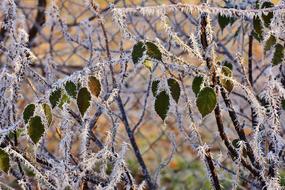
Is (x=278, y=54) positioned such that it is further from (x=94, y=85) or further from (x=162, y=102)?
(x=94, y=85)

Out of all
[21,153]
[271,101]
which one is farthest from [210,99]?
[21,153]

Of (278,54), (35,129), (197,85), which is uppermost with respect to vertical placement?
(278,54)

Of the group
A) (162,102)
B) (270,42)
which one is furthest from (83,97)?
(270,42)

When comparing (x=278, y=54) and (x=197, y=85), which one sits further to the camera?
(x=278, y=54)

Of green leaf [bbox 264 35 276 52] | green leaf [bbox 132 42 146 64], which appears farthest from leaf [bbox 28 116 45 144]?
green leaf [bbox 264 35 276 52]

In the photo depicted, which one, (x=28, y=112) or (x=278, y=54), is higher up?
(x=278, y=54)
